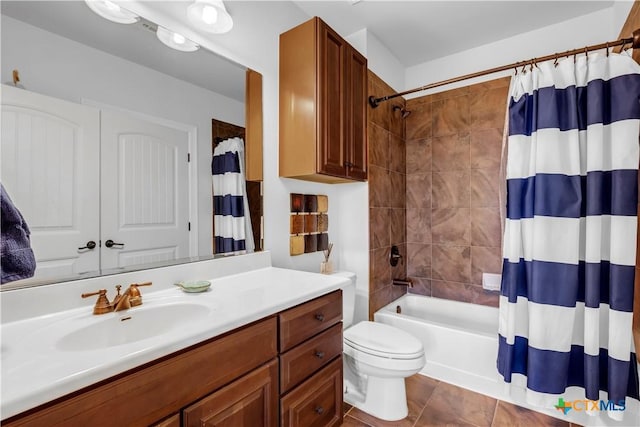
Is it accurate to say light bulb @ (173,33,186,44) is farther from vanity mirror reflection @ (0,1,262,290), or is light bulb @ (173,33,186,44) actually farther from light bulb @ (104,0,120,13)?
light bulb @ (104,0,120,13)

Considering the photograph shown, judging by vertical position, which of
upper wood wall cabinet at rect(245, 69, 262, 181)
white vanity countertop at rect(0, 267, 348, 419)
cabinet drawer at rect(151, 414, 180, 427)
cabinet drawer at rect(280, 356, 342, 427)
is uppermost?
upper wood wall cabinet at rect(245, 69, 262, 181)

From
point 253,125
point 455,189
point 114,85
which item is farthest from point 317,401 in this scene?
point 455,189

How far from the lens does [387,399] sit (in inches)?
66.4

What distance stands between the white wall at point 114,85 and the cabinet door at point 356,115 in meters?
0.72

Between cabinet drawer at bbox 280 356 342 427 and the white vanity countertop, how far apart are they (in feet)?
1.17

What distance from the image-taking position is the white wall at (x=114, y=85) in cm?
96

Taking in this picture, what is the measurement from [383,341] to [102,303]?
53.1 inches

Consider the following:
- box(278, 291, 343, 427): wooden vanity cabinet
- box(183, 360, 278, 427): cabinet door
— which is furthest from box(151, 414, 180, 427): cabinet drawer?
box(278, 291, 343, 427): wooden vanity cabinet

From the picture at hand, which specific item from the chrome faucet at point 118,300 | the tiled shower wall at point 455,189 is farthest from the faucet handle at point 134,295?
the tiled shower wall at point 455,189

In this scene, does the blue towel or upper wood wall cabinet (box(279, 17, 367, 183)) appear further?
upper wood wall cabinet (box(279, 17, 367, 183))

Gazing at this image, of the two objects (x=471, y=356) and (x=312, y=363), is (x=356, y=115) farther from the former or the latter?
(x=471, y=356)

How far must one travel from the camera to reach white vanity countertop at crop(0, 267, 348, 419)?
582mm

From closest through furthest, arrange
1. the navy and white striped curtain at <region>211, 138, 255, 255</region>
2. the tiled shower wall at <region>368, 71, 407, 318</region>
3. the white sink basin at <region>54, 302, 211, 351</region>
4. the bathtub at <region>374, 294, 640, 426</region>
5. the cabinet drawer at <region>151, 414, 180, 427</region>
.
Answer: the cabinet drawer at <region>151, 414, 180, 427</region>, the white sink basin at <region>54, 302, 211, 351</region>, the navy and white striped curtain at <region>211, 138, 255, 255</region>, the bathtub at <region>374, 294, 640, 426</region>, the tiled shower wall at <region>368, 71, 407, 318</region>

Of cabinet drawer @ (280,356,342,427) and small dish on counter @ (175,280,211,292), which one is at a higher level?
small dish on counter @ (175,280,211,292)
